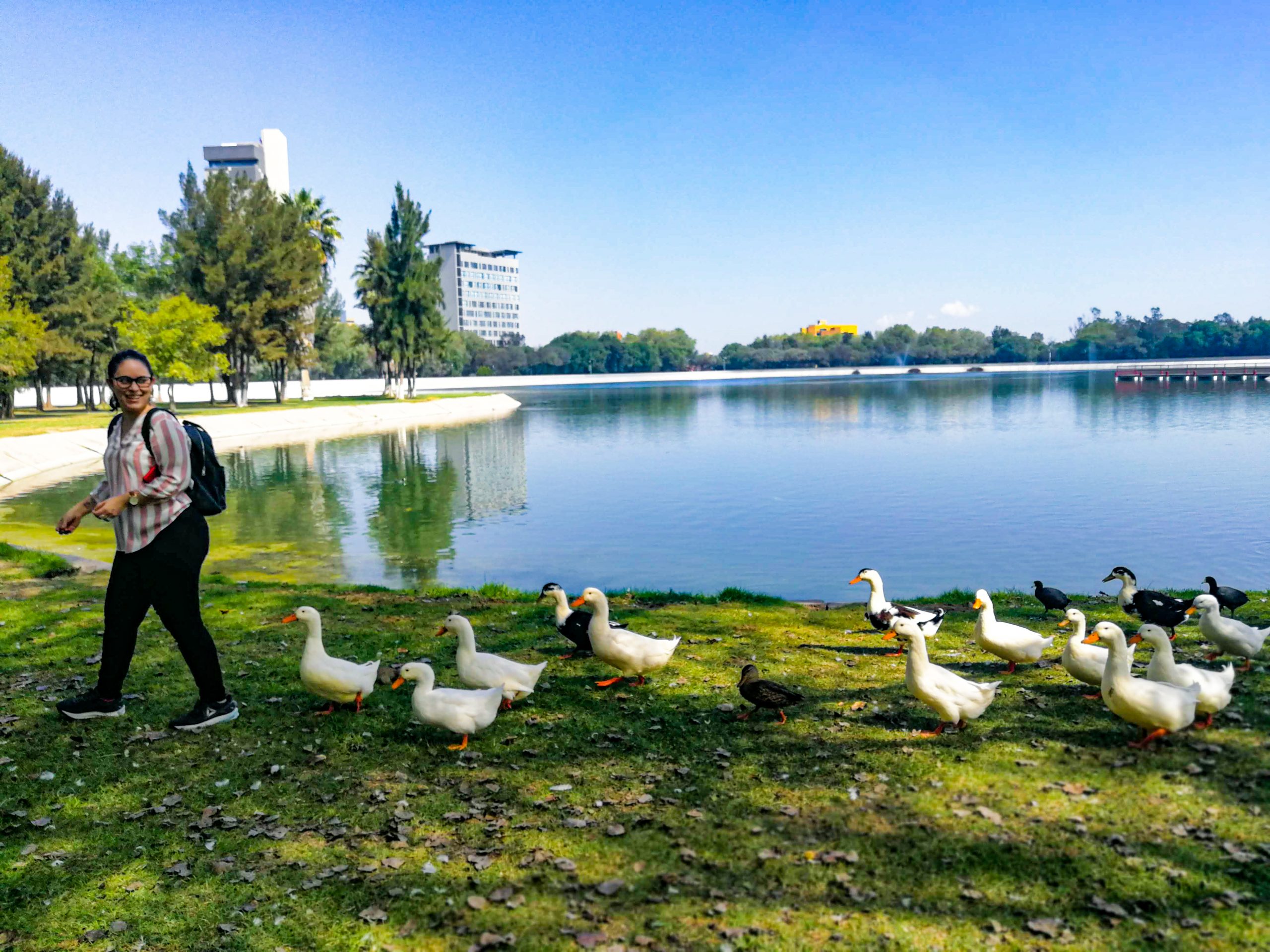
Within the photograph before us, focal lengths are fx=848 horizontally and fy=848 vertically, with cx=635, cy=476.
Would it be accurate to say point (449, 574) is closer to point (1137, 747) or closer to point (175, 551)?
point (175, 551)

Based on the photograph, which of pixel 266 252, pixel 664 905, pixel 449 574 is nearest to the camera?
pixel 664 905

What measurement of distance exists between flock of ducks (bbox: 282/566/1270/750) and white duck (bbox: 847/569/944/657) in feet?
0.10

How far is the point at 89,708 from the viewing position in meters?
8.20

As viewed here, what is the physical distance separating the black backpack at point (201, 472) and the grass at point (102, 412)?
29.7 meters

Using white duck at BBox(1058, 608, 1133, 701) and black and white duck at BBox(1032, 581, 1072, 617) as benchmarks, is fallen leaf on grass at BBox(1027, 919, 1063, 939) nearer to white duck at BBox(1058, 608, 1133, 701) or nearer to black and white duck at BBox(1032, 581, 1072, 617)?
white duck at BBox(1058, 608, 1133, 701)

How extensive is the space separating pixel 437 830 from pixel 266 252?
258 feet

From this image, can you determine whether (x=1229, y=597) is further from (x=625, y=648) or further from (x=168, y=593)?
(x=168, y=593)

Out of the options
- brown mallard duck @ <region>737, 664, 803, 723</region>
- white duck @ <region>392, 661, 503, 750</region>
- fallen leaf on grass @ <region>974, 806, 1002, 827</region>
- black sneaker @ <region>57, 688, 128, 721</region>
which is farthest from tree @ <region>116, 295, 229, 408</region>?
fallen leaf on grass @ <region>974, 806, 1002, 827</region>

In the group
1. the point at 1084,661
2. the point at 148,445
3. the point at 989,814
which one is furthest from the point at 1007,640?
the point at 148,445

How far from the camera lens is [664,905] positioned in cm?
535

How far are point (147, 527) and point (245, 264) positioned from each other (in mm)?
74132

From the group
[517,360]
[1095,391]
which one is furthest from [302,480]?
[517,360]

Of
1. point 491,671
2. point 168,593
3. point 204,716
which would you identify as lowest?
point 204,716

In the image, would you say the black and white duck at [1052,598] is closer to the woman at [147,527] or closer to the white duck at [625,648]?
the white duck at [625,648]
